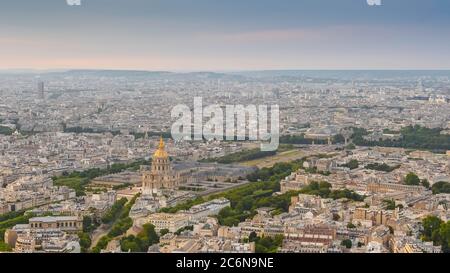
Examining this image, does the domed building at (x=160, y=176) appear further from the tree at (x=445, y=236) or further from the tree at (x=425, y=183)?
the tree at (x=445, y=236)

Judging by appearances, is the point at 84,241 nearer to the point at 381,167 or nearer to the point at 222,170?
the point at 222,170

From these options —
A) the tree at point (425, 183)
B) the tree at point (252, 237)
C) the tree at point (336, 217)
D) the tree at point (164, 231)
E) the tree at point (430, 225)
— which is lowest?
the tree at point (425, 183)

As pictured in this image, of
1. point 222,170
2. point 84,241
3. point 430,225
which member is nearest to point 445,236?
point 430,225

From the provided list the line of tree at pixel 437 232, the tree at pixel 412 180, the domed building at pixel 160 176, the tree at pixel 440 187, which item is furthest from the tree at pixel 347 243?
the tree at pixel 412 180

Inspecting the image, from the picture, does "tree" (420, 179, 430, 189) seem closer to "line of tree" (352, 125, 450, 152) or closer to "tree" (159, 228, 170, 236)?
"line of tree" (352, 125, 450, 152)
